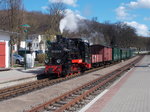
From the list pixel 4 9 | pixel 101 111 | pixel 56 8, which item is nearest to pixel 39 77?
pixel 101 111

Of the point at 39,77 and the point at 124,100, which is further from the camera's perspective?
A: the point at 39,77

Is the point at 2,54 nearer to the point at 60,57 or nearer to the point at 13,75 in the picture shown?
the point at 13,75

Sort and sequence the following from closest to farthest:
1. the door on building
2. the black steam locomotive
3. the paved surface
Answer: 1. the paved surface
2. the black steam locomotive
3. the door on building

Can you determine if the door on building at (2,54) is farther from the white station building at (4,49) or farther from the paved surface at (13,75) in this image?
the paved surface at (13,75)

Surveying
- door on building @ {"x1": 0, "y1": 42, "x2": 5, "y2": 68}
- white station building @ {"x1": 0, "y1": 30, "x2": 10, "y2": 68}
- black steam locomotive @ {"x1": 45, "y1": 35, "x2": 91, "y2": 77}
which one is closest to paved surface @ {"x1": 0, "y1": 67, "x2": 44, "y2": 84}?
black steam locomotive @ {"x1": 45, "y1": 35, "x2": 91, "y2": 77}

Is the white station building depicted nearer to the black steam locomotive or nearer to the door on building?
the door on building

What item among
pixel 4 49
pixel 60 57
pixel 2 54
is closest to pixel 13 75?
pixel 60 57

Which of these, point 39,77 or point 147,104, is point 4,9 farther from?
point 147,104

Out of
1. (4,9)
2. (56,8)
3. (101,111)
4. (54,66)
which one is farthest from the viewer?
(56,8)

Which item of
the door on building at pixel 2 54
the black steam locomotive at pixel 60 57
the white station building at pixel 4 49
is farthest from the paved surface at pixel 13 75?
the white station building at pixel 4 49

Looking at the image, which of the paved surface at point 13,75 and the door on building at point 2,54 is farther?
the door on building at point 2,54

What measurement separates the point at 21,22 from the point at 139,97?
24.9m

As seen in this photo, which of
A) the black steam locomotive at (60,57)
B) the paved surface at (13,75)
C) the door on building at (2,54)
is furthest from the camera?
the door on building at (2,54)

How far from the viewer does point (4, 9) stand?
28156mm
